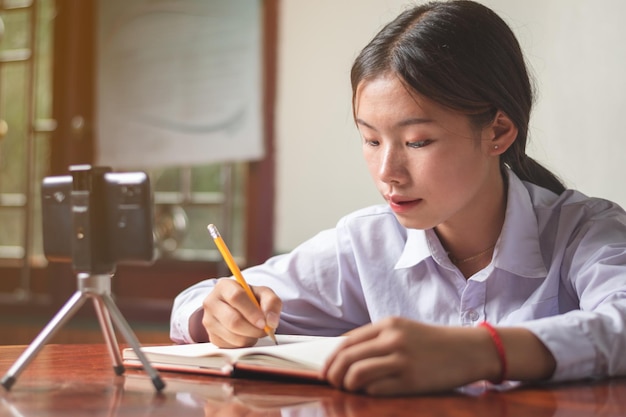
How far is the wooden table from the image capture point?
0.77m

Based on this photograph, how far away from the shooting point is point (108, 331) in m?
0.95

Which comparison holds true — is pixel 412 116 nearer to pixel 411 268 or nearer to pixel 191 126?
pixel 411 268

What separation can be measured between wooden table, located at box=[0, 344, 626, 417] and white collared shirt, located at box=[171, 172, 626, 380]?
0.30m

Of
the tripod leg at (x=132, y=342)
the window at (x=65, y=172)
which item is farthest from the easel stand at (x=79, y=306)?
the window at (x=65, y=172)

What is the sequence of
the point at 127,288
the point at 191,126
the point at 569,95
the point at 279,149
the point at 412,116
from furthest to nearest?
the point at 127,288 < the point at 191,126 < the point at 279,149 < the point at 569,95 < the point at 412,116

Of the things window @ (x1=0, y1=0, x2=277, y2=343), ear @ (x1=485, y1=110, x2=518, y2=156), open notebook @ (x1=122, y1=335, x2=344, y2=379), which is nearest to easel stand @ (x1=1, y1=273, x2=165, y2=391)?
open notebook @ (x1=122, y1=335, x2=344, y2=379)

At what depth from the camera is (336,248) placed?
1483 mm

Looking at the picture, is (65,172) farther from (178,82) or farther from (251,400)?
(251,400)

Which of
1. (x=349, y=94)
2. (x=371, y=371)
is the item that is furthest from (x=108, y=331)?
(x=349, y=94)

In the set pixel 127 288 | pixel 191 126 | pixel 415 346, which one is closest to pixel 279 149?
pixel 191 126

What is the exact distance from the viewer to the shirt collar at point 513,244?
1.32 m

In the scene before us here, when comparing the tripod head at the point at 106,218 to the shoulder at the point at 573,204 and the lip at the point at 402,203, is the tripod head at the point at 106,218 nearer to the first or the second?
the lip at the point at 402,203

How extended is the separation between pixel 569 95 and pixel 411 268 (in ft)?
2.72

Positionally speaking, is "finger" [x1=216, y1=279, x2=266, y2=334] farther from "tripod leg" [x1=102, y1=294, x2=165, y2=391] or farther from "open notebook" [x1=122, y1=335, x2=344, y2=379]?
"tripod leg" [x1=102, y1=294, x2=165, y2=391]
